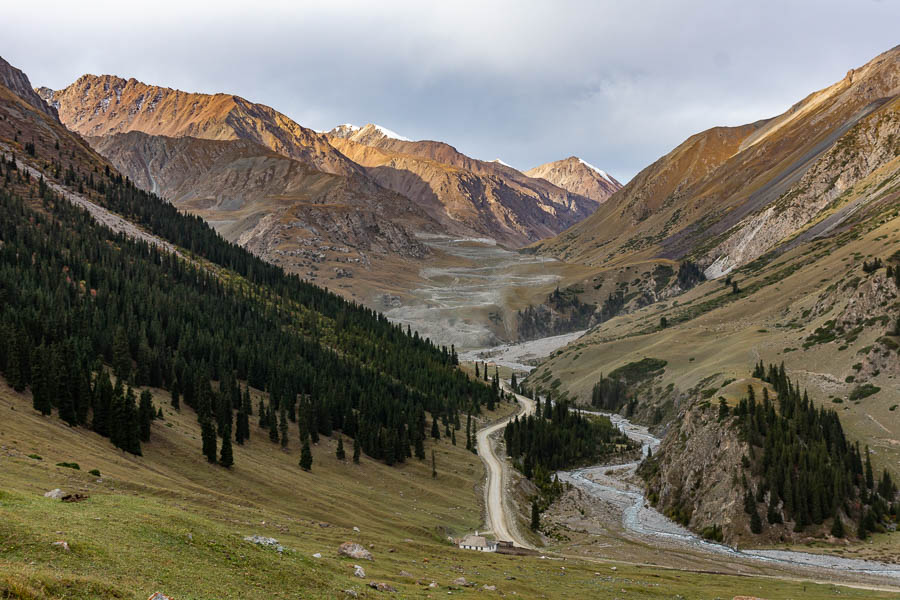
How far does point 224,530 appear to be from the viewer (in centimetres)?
3206

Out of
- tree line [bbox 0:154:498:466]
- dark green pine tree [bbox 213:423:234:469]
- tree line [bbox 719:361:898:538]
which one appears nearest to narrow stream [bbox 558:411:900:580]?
tree line [bbox 719:361:898:538]

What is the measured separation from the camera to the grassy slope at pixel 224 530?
2131cm

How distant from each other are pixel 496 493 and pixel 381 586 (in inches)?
2606

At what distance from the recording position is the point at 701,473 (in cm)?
8725

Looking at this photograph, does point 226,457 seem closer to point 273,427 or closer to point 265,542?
point 273,427

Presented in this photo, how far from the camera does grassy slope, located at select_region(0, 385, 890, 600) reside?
69.9 feet

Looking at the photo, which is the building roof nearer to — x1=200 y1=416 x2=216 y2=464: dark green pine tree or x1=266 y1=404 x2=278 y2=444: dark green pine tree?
x1=200 y1=416 x2=216 y2=464: dark green pine tree

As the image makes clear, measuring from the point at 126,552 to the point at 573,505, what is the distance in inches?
3200

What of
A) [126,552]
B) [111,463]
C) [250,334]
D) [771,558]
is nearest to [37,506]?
[126,552]

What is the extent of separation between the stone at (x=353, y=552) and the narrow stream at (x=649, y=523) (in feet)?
167

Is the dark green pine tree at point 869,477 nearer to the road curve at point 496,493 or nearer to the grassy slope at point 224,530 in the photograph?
the grassy slope at point 224,530

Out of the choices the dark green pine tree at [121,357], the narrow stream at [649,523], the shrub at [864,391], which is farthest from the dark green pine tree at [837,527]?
the dark green pine tree at [121,357]

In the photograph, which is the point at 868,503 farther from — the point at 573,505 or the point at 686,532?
the point at 573,505

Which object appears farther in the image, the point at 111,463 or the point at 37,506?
the point at 111,463
